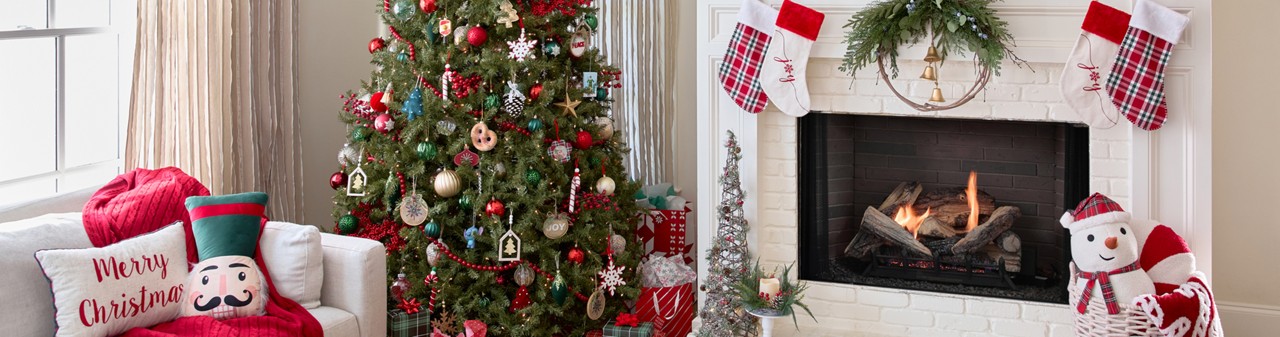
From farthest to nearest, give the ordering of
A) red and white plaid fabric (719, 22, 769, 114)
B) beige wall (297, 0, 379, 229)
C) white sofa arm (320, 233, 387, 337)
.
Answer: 1. beige wall (297, 0, 379, 229)
2. red and white plaid fabric (719, 22, 769, 114)
3. white sofa arm (320, 233, 387, 337)

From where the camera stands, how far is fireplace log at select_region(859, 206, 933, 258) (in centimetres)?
382

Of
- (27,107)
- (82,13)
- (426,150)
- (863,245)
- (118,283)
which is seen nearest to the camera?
(118,283)

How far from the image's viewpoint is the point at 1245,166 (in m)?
3.93

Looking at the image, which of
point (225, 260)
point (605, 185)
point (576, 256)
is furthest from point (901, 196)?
point (225, 260)

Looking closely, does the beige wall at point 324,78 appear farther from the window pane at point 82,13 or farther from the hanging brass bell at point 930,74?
the hanging brass bell at point 930,74

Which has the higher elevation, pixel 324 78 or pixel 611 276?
pixel 324 78

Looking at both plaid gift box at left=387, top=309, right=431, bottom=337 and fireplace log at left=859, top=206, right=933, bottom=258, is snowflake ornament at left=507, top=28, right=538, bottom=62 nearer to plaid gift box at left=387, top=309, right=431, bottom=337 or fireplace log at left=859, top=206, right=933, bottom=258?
plaid gift box at left=387, top=309, right=431, bottom=337

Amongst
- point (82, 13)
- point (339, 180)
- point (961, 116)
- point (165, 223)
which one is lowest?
point (165, 223)

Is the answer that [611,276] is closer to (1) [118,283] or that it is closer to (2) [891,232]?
(2) [891,232]

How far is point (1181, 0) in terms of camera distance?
3264mm

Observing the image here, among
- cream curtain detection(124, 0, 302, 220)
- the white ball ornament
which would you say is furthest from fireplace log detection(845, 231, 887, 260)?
cream curtain detection(124, 0, 302, 220)

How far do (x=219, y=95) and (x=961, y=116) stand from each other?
7.99ft

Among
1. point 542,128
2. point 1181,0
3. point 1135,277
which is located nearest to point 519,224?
point 542,128

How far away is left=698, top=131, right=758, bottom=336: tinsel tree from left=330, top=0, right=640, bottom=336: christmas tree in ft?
0.98
